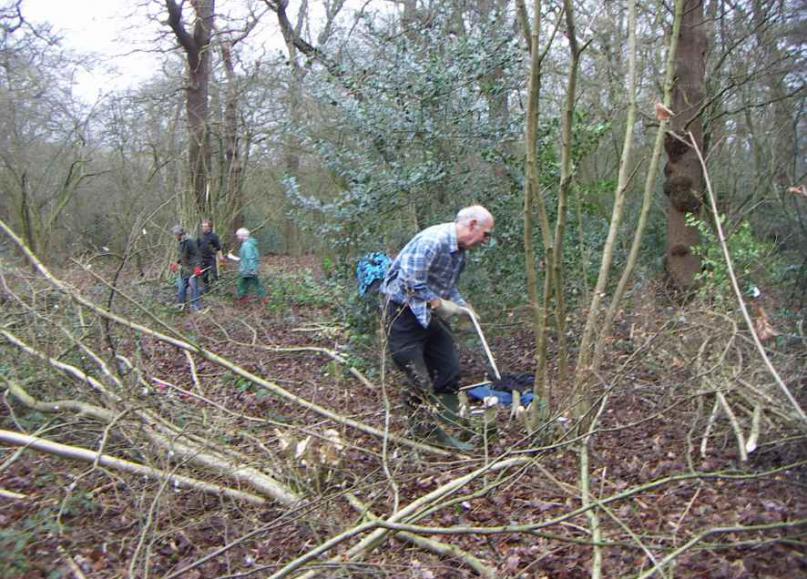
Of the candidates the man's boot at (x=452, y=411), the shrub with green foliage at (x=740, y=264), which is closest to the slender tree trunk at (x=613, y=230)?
the man's boot at (x=452, y=411)

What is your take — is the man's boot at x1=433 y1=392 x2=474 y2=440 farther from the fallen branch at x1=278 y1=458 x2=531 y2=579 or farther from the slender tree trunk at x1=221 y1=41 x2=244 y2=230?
the slender tree trunk at x1=221 y1=41 x2=244 y2=230

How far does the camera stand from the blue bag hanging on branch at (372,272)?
256 inches

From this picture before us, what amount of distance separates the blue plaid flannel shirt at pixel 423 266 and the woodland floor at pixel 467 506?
950 millimetres

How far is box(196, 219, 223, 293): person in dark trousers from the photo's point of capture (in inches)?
491

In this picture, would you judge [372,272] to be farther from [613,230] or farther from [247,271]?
[247,271]

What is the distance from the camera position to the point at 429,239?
5027 mm

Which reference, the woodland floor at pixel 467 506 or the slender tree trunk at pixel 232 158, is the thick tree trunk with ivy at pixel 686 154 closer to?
the woodland floor at pixel 467 506

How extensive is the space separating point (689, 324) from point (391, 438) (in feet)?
7.32

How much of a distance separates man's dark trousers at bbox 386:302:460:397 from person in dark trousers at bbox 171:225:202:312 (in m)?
6.36

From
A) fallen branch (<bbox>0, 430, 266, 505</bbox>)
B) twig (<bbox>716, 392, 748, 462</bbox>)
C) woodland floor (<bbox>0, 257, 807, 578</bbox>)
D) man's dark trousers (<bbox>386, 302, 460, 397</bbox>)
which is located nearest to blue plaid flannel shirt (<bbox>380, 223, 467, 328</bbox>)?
man's dark trousers (<bbox>386, 302, 460, 397</bbox>)

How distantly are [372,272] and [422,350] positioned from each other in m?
1.46

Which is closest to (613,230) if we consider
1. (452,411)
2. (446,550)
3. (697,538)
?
(452,411)

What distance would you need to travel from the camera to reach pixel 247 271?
39.7ft

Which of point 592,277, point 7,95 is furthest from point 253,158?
point 592,277
